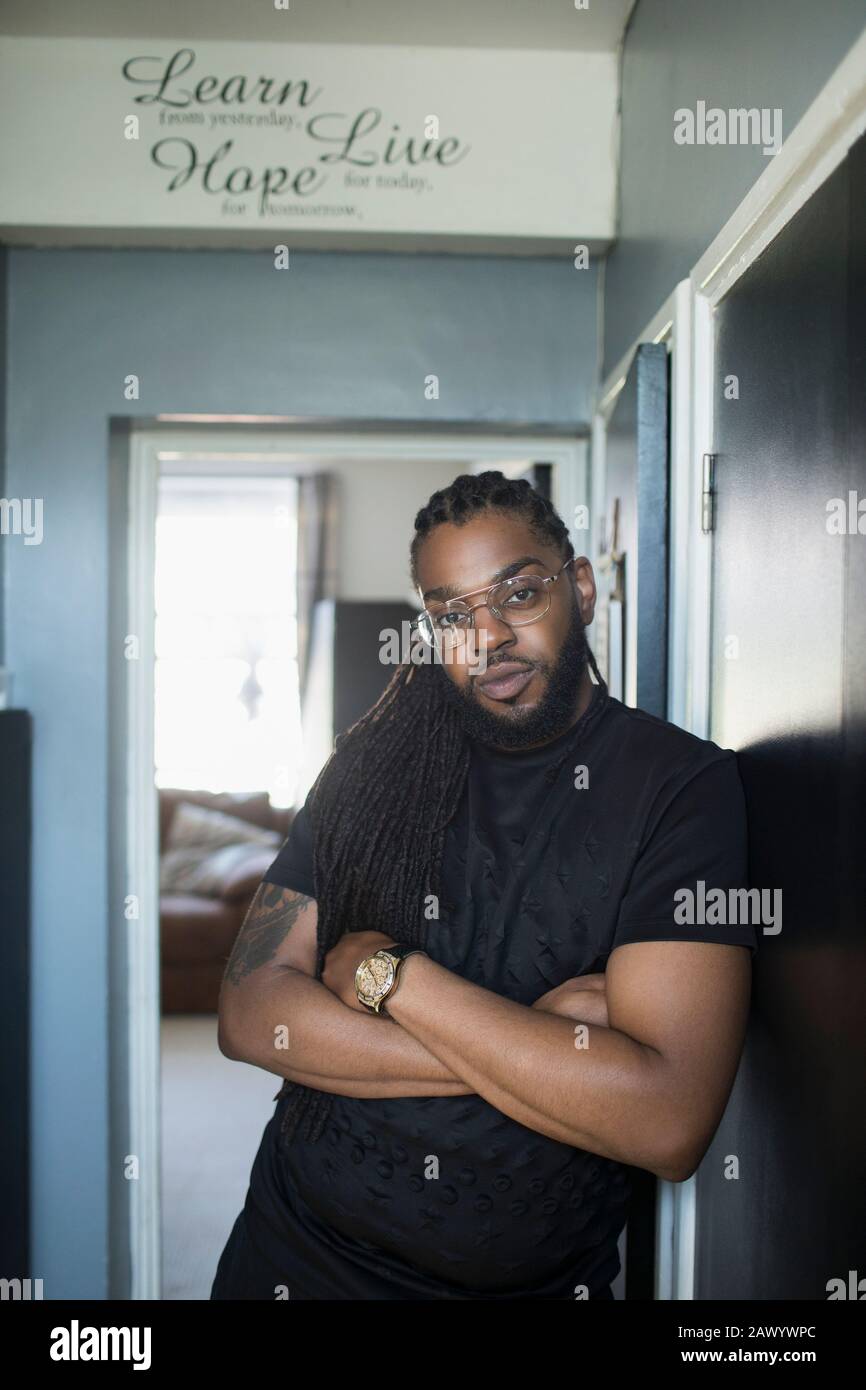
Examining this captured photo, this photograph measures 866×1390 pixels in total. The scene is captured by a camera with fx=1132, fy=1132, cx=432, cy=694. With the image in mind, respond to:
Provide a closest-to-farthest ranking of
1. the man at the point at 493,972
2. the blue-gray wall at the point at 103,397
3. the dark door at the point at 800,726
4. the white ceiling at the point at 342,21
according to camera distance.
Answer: the dark door at the point at 800,726 → the man at the point at 493,972 → the white ceiling at the point at 342,21 → the blue-gray wall at the point at 103,397

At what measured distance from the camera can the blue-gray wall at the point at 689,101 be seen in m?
1.24

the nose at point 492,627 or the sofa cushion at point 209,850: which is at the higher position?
the nose at point 492,627

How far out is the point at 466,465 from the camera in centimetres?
669

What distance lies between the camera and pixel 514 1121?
1.30 meters

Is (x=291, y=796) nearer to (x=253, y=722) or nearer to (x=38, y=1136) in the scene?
(x=253, y=722)

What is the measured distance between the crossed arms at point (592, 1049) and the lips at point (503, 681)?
1.09 feet

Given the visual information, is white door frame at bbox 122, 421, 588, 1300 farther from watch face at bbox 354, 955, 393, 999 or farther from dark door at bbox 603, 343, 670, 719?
watch face at bbox 354, 955, 393, 999

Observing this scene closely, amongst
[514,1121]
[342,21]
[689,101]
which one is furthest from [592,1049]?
[342,21]

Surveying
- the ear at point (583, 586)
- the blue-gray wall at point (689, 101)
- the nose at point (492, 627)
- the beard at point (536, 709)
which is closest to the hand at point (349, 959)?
the beard at point (536, 709)

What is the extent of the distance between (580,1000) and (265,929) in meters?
A: 0.45

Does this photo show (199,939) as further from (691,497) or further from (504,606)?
(504,606)

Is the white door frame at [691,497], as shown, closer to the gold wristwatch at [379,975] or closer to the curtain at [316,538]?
the gold wristwatch at [379,975]

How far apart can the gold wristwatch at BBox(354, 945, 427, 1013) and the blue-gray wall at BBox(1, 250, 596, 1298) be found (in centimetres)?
139
